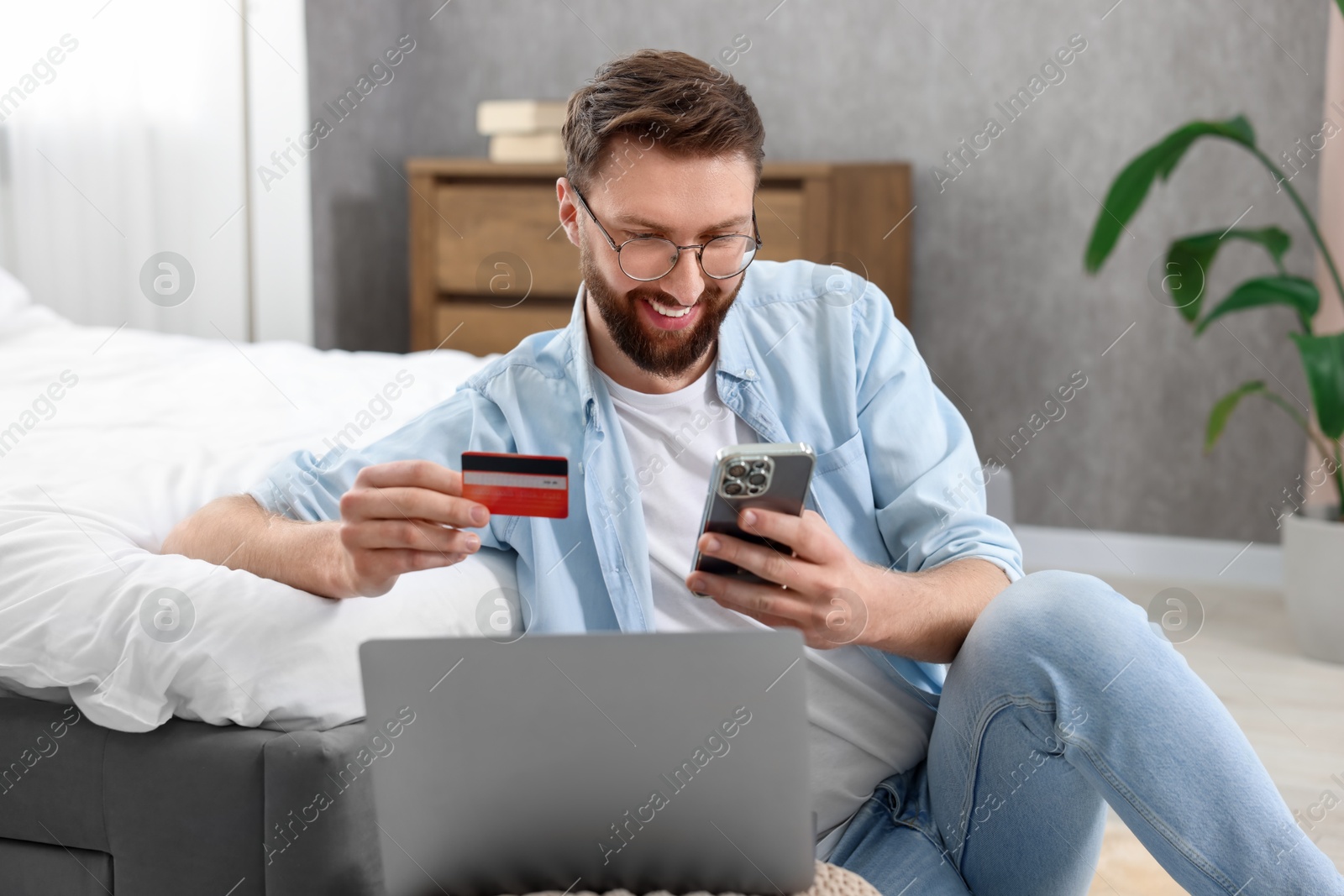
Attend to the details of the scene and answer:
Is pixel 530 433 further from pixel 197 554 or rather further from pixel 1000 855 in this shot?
pixel 1000 855

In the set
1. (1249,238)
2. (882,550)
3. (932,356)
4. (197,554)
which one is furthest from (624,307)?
(932,356)

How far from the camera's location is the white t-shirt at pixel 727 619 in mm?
1034

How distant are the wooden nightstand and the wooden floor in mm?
1000

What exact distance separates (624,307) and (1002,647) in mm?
454

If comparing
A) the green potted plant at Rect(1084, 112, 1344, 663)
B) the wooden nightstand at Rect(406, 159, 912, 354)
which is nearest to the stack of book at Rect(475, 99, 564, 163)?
the wooden nightstand at Rect(406, 159, 912, 354)

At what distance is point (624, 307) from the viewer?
1103mm

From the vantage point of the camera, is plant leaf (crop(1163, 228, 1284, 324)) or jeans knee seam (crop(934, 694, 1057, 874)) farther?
plant leaf (crop(1163, 228, 1284, 324))

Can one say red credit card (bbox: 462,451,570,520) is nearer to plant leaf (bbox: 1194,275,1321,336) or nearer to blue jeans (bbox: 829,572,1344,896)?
blue jeans (bbox: 829,572,1344,896)

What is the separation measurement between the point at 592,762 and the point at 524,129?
2.36m

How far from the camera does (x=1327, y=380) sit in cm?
209

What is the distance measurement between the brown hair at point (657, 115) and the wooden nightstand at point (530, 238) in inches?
63.2

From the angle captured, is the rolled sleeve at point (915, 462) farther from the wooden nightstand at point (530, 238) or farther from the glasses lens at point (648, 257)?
the wooden nightstand at point (530, 238)

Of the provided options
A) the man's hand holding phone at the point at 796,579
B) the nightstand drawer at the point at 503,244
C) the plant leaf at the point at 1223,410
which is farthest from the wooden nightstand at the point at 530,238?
the man's hand holding phone at the point at 796,579

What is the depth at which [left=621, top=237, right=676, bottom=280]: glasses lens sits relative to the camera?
106 centimetres
